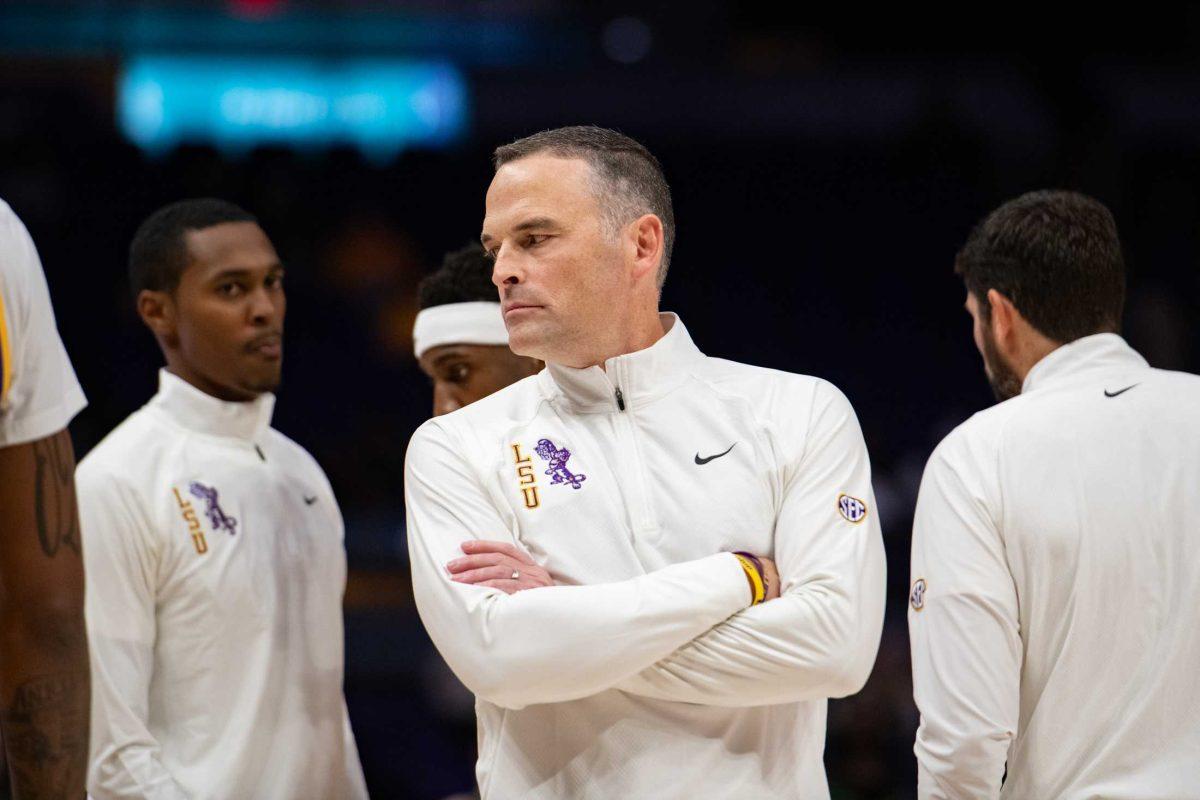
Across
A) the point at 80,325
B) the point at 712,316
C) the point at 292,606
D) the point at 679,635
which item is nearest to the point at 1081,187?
the point at 712,316

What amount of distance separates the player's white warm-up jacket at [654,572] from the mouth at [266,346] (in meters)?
1.46

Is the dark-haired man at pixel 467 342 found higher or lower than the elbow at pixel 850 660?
higher

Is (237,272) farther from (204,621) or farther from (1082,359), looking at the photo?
(1082,359)

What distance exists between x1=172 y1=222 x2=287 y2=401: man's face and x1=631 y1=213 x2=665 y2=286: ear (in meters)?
1.71

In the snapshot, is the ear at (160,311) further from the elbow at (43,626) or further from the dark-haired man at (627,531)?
the elbow at (43,626)

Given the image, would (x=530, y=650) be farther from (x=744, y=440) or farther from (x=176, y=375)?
(x=176, y=375)

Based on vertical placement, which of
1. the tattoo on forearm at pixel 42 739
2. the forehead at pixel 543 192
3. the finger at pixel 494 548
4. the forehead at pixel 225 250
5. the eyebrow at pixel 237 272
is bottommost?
the tattoo on forearm at pixel 42 739

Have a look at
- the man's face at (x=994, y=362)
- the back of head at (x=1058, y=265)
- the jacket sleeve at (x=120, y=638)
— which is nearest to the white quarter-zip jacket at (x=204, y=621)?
the jacket sleeve at (x=120, y=638)

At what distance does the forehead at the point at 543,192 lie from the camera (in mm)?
3580

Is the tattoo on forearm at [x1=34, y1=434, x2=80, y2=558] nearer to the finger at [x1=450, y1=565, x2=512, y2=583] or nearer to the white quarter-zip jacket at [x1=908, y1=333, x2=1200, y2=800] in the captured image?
the finger at [x1=450, y1=565, x2=512, y2=583]

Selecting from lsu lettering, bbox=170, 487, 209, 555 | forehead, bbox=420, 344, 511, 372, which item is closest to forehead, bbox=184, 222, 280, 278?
forehead, bbox=420, 344, 511, 372

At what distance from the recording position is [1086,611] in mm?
3500

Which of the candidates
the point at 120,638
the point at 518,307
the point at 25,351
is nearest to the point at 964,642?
the point at 518,307

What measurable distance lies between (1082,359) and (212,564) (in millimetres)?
2620
